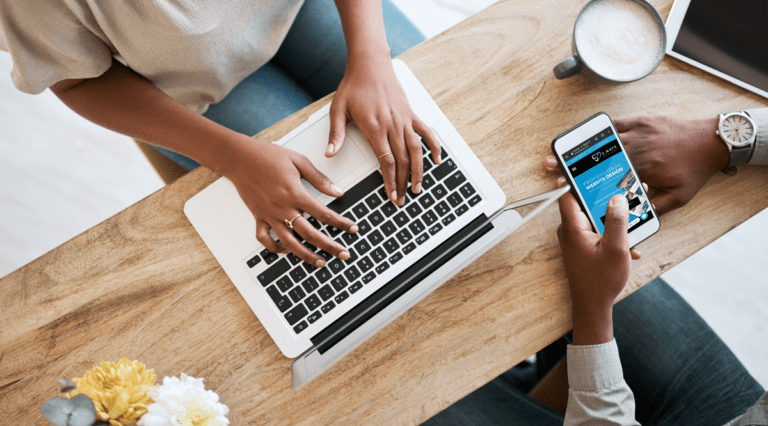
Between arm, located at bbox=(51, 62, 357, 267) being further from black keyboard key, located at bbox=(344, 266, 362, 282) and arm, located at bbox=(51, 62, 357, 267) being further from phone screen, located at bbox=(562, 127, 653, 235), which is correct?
phone screen, located at bbox=(562, 127, 653, 235)

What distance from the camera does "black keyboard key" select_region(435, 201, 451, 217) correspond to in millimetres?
715

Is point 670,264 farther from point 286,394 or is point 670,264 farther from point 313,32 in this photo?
point 313,32

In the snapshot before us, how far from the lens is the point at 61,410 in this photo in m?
0.42

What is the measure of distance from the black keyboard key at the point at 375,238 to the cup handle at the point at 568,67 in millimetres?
425

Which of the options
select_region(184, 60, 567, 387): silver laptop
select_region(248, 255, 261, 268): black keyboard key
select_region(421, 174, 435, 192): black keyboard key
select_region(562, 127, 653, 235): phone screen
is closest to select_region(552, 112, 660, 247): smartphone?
select_region(562, 127, 653, 235): phone screen

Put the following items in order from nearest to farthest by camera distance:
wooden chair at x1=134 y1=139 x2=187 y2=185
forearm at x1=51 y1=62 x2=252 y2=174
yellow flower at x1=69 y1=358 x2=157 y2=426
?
1. yellow flower at x1=69 y1=358 x2=157 y2=426
2. forearm at x1=51 y1=62 x2=252 y2=174
3. wooden chair at x1=134 y1=139 x2=187 y2=185

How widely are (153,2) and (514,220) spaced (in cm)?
68

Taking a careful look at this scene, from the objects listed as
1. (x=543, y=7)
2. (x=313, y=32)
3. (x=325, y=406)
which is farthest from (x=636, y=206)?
(x=313, y=32)

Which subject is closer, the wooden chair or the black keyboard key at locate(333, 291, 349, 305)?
the black keyboard key at locate(333, 291, 349, 305)

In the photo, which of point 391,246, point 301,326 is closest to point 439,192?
point 391,246

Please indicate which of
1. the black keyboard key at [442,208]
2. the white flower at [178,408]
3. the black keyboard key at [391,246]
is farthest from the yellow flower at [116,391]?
the black keyboard key at [442,208]

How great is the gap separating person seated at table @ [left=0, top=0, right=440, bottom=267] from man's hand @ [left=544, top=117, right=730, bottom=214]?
1.05 ft

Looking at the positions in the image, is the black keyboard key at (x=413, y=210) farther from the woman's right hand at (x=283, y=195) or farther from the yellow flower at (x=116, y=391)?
the yellow flower at (x=116, y=391)

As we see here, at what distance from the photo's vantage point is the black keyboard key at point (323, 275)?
2.29ft
